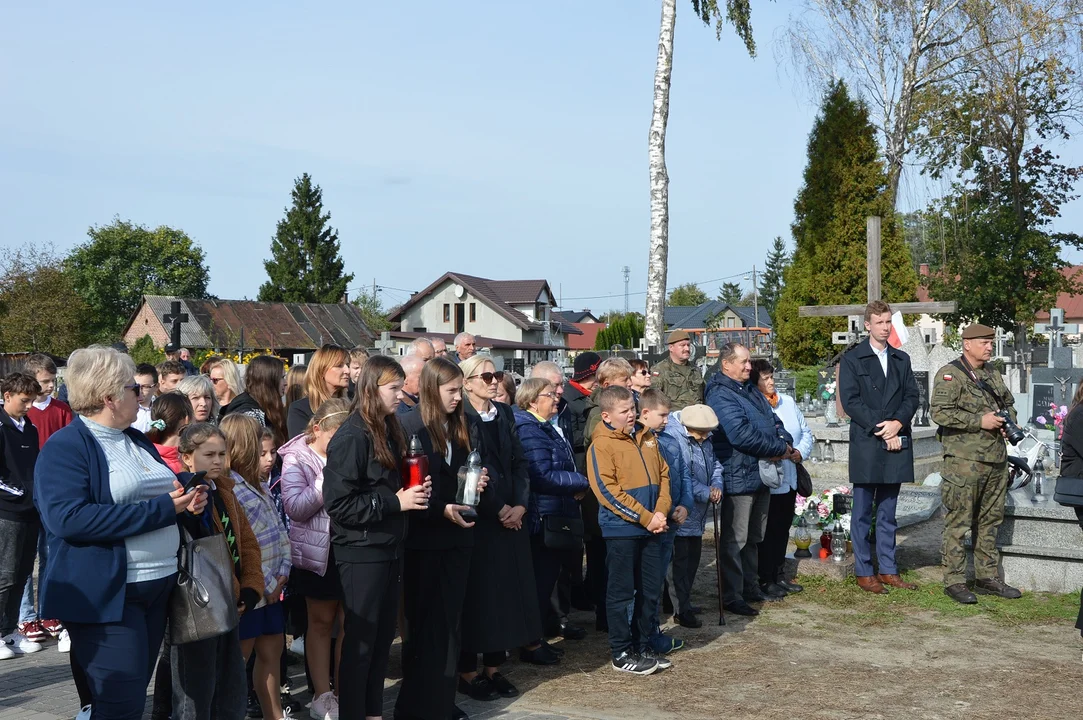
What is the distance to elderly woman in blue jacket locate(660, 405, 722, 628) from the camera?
23.6 feet

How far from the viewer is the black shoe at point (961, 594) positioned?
25.5 ft

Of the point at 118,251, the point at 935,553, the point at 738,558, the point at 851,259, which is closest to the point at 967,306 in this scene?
the point at 851,259

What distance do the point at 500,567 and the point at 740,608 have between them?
2.50m

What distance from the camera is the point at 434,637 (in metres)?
5.37

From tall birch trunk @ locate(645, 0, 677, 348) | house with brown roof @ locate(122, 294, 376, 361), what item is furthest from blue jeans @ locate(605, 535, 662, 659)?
house with brown roof @ locate(122, 294, 376, 361)

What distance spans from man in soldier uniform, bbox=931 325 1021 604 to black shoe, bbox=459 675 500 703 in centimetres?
378

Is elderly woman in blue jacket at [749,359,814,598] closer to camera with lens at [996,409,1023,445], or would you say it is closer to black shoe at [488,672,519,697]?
camera with lens at [996,409,1023,445]

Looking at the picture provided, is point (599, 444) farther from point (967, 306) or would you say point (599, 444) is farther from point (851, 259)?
point (967, 306)

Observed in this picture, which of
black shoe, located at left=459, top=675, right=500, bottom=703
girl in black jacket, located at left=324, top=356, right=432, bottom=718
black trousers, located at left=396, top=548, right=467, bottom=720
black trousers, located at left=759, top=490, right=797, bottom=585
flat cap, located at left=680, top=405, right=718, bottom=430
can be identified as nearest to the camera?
girl in black jacket, located at left=324, top=356, right=432, bottom=718

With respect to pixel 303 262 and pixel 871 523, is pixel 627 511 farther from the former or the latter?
pixel 303 262

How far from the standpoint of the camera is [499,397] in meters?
7.12

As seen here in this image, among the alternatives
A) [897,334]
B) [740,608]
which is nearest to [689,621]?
A: [740,608]

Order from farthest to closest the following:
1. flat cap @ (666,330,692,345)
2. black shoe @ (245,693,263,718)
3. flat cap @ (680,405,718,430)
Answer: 1. flat cap @ (666,330,692,345)
2. flat cap @ (680,405,718,430)
3. black shoe @ (245,693,263,718)

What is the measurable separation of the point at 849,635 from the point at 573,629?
180 centimetres
